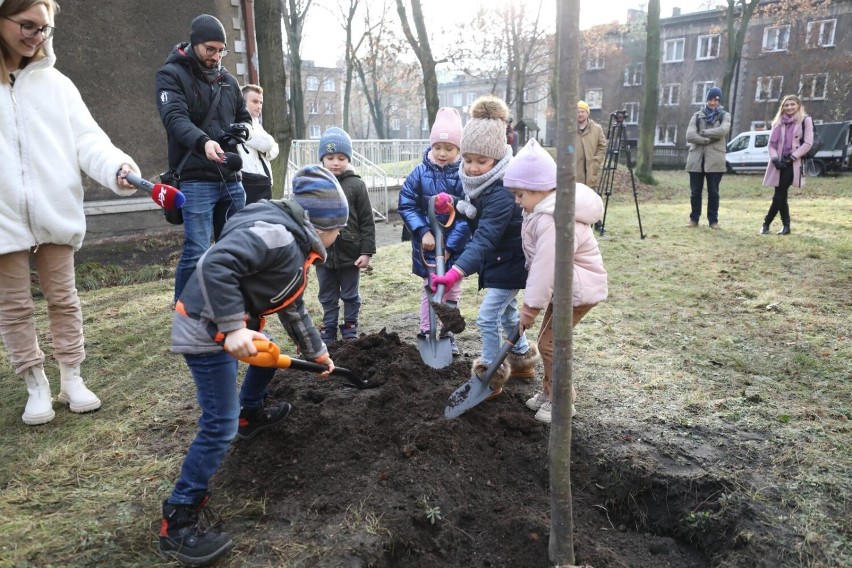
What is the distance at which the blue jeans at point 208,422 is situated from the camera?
221cm

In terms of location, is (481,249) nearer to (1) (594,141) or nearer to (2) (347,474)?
(2) (347,474)

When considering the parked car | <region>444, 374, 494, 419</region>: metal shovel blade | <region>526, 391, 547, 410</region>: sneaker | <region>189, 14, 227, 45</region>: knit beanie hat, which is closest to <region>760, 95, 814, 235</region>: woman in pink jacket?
<region>526, 391, 547, 410</region>: sneaker

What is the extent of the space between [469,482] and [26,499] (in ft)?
6.56

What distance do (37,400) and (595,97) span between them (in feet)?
144

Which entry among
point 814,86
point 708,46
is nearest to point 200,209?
point 814,86

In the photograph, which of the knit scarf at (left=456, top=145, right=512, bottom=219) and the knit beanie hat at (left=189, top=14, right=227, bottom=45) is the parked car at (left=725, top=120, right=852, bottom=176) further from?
the knit beanie hat at (left=189, top=14, right=227, bottom=45)

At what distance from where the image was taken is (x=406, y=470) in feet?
8.59

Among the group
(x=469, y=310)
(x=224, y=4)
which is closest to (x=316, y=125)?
(x=224, y=4)

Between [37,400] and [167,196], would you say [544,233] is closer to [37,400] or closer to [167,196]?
[167,196]

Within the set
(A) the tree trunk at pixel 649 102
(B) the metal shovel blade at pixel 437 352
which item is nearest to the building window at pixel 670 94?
(A) the tree trunk at pixel 649 102

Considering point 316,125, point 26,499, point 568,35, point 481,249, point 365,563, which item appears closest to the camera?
point 568,35

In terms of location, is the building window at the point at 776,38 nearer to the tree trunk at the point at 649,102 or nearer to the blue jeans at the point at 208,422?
the tree trunk at the point at 649,102

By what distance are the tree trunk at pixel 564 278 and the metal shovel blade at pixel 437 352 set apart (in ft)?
6.10

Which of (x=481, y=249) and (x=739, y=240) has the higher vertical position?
(x=481, y=249)
